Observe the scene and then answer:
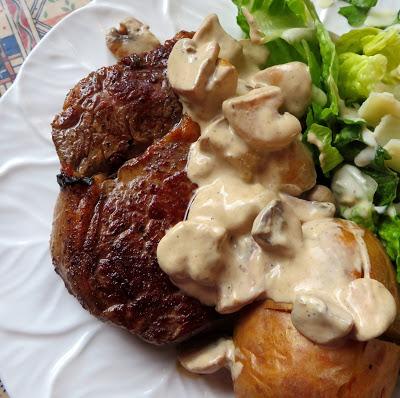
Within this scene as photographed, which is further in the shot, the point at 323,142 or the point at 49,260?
the point at 49,260

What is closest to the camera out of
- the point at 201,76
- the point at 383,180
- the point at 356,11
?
the point at 201,76

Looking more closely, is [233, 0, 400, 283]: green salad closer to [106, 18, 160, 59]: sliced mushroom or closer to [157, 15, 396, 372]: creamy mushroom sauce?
[157, 15, 396, 372]: creamy mushroom sauce

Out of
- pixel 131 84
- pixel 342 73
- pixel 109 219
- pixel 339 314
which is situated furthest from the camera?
pixel 342 73

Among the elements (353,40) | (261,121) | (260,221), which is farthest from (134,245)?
(353,40)

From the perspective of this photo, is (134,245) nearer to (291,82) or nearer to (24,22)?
(291,82)

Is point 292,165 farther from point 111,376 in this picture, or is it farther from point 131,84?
point 111,376

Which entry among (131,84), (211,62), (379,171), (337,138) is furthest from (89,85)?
(379,171)

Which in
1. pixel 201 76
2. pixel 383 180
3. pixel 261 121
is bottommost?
pixel 383 180

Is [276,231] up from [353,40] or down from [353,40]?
down
